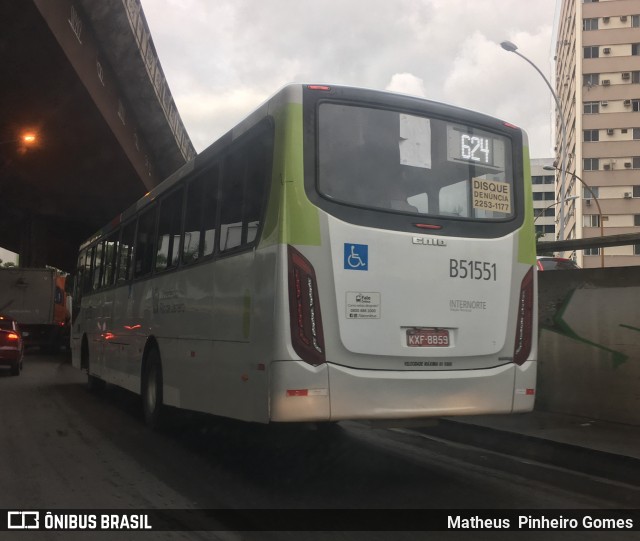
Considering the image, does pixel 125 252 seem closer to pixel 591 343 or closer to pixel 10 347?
pixel 591 343

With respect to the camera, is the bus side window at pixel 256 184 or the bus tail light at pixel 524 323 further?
the bus tail light at pixel 524 323

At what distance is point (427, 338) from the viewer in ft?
18.9

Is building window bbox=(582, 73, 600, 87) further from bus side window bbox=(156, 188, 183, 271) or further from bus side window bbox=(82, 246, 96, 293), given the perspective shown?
bus side window bbox=(156, 188, 183, 271)

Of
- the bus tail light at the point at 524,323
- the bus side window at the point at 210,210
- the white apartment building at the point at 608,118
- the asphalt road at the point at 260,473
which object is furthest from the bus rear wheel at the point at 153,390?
the white apartment building at the point at 608,118

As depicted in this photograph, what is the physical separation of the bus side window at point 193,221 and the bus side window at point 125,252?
3.00 m

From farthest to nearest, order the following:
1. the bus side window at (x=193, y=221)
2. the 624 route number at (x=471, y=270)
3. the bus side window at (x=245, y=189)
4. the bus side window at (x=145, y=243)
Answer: the bus side window at (x=145, y=243) → the bus side window at (x=193, y=221) → the 624 route number at (x=471, y=270) → the bus side window at (x=245, y=189)

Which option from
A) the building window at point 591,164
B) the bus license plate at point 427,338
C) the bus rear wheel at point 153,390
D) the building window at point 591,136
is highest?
the building window at point 591,136

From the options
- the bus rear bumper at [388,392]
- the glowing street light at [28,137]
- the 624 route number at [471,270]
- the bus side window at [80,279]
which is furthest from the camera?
the glowing street light at [28,137]

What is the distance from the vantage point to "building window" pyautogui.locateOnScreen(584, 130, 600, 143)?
223 feet

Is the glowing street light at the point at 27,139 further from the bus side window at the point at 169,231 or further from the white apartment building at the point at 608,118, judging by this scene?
the white apartment building at the point at 608,118

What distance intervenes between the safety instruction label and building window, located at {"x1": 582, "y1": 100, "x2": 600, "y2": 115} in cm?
7006

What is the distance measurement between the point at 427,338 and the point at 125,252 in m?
6.67

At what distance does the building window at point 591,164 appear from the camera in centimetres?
6762

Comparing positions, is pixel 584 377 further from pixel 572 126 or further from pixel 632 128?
pixel 572 126
